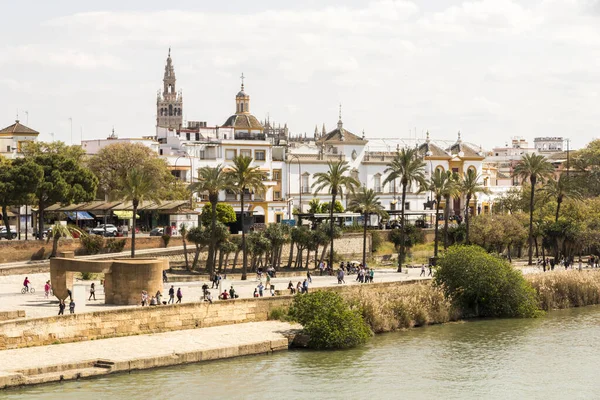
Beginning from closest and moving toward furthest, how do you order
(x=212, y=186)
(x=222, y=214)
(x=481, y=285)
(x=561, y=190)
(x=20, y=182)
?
(x=481, y=285), (x=212, y=186), (x=20, y=182), (x=222, y=214), (x=561, y=190)

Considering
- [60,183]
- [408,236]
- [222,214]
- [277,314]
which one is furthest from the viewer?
[408,236]

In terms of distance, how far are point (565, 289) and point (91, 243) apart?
29818mm

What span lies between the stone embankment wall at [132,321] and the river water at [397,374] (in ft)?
13.3

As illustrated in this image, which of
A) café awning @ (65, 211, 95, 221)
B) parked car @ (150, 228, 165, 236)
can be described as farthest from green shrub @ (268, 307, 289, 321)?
café awning @ (65, 211, 95, 221)

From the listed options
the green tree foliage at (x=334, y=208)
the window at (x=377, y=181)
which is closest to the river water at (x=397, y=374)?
the green tree foliage at (x=334, y=208)

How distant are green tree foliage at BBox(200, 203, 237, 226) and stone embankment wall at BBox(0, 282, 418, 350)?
2886 cm

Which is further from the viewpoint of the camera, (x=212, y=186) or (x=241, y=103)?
(x=241, y=103)

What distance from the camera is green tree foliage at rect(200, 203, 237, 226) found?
270ft

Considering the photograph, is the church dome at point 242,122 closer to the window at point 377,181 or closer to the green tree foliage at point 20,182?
the window at point 377,181

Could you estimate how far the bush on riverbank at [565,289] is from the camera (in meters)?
64.6

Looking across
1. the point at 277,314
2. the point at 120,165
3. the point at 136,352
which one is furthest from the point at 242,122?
the point at 136,352

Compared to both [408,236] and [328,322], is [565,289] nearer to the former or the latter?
[328,322]

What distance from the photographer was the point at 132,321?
157ft

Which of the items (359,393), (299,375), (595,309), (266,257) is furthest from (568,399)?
(266,257)
